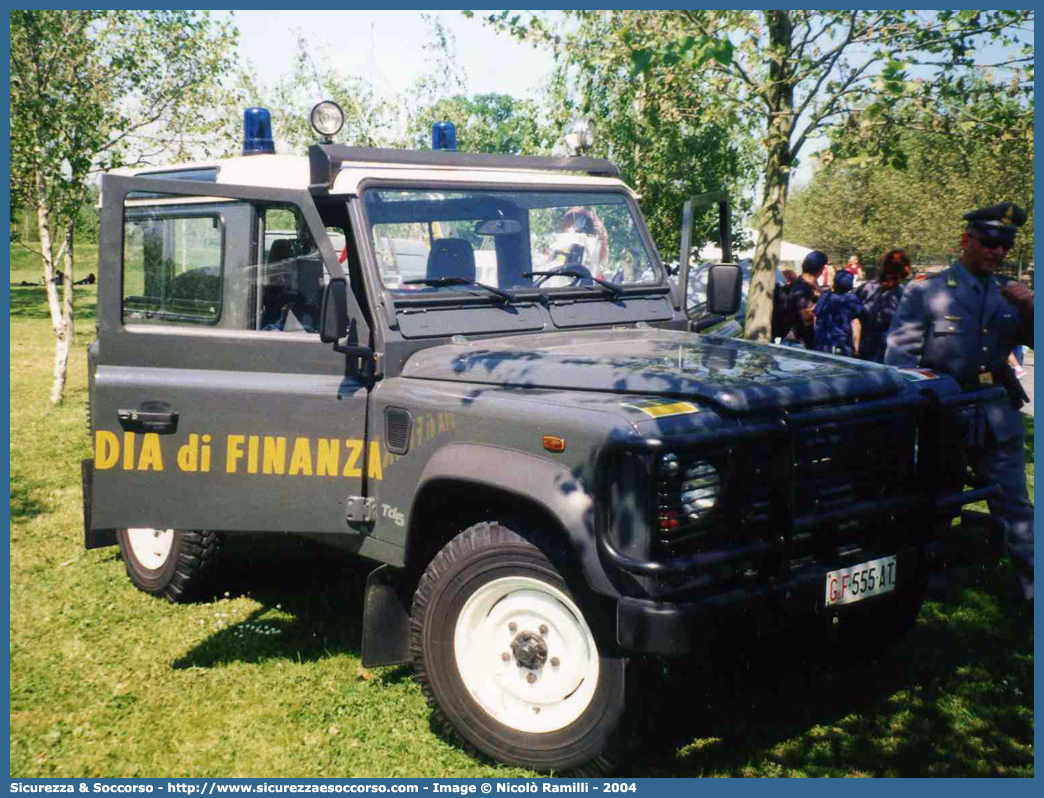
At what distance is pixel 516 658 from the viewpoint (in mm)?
3850

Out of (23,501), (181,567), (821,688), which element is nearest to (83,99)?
(23,501)

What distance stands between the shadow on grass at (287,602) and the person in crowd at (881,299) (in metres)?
5.22

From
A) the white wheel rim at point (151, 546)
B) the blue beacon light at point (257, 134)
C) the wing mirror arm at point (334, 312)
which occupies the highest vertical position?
the blue beacon light at point (257, 134)

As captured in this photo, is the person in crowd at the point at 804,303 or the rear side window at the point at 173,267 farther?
the person in crowd at the point at 804,303

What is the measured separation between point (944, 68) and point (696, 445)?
6426 millimetres

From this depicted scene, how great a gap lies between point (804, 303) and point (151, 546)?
6.86m

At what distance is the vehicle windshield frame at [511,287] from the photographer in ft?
15.0

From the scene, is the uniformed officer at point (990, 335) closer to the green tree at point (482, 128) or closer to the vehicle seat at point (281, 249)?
the vehicle seat at point (281, 249)

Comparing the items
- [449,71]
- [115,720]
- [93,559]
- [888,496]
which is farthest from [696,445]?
[449,71]

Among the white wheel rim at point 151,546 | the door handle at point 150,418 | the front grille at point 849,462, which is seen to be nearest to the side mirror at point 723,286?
the front grille at point 849,462

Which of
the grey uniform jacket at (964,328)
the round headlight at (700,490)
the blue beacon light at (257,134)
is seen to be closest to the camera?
the round headlight at (700,490)

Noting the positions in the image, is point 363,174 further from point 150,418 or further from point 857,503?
point 857,503

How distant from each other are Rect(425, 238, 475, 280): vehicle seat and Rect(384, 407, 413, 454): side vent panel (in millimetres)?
791
